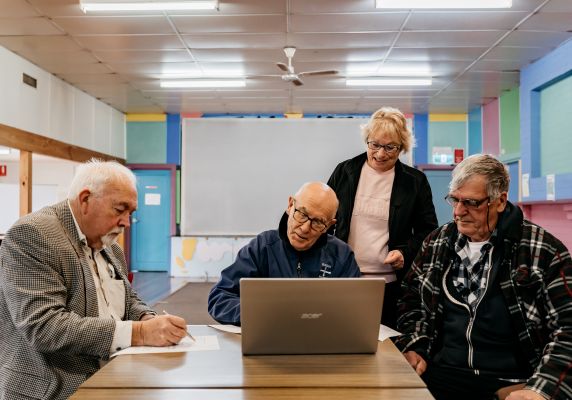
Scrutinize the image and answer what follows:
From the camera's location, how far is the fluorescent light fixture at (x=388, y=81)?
7.12 meters

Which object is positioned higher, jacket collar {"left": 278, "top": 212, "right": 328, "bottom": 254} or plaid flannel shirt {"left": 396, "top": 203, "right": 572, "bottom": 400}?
jacket collar {"left": 278, "top": 212, "right": 328, "bottom": 254}

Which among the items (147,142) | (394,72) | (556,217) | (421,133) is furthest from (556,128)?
(147,142)

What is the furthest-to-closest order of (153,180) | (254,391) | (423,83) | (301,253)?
(153,180)
(423,83)
(301,253)
(254,391)

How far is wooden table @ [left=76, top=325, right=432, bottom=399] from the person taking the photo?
3.85ft

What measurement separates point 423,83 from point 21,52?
16.8ft

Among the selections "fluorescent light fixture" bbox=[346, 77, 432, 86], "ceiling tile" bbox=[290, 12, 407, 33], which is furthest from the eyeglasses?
"fluorescent light fixture" bbox=[346, 77, 432, 86]

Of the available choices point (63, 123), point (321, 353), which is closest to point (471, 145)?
point (63, 123)

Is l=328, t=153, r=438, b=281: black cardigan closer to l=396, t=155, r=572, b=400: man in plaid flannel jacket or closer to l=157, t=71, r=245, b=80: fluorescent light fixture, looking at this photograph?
l=396, t=155, r=572, b=400: man in plaid flannel jacket

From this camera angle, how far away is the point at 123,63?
6.39 metres

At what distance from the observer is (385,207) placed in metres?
2.39

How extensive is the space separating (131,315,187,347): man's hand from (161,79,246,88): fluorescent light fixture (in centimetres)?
598

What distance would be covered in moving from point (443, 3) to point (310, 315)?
13.2 feet

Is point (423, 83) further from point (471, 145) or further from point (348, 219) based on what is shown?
point (348, 219)

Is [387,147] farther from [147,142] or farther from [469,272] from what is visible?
[147,142]
